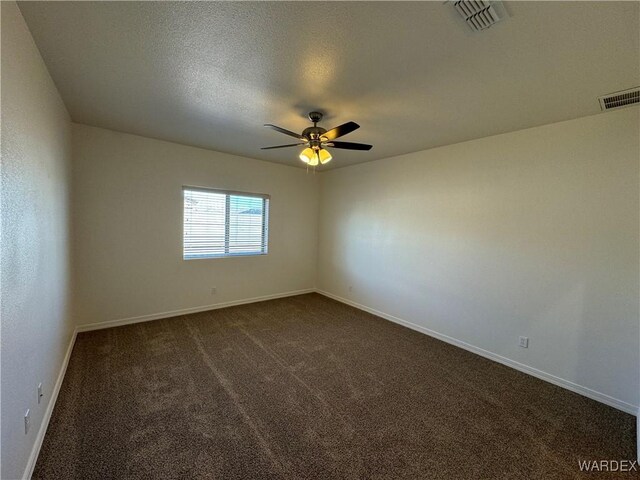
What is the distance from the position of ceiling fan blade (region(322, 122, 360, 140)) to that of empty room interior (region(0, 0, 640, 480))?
0.69ft

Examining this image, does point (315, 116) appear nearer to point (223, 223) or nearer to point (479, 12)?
point (479, 12)

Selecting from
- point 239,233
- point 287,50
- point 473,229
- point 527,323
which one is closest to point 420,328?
point 527,323

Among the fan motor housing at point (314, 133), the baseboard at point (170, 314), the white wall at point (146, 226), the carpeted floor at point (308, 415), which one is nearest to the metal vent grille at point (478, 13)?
the fan motor housing at point (314, 133)

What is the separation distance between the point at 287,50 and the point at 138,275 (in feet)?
11.7

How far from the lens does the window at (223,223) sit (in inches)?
168

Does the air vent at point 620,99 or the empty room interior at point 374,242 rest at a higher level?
the air vent at point 620,99

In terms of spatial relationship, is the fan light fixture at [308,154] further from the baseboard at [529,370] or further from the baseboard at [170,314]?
the baseboard at [170,314]

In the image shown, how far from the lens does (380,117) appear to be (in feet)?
9.11

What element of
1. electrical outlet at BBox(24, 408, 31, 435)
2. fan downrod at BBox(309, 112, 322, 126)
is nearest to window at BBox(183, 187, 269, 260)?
fan downrod at BBox(309, 112, 322, 126)

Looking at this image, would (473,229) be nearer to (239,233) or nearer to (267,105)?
(267,105)

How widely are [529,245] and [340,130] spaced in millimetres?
2368

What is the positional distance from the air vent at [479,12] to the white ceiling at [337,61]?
46 mm

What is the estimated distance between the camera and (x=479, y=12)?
139 cm

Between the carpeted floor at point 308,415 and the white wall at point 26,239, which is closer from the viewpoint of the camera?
the white wall at point 26,239
